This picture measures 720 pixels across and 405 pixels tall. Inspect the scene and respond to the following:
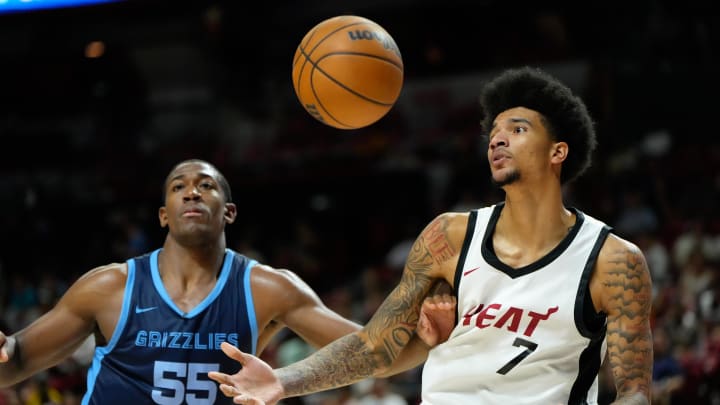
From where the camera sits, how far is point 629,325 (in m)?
3.31

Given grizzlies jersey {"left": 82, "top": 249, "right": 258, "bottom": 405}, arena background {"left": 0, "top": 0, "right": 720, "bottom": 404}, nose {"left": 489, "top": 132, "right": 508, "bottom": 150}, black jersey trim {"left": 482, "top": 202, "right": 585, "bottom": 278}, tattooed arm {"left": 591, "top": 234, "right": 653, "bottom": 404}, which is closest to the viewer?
tattooed arm {"left": 591, "top": 234, "right": 653, "bottom": 404}

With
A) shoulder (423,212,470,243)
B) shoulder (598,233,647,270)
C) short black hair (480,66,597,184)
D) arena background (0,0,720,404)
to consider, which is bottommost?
shoulder (598,233,647,270)

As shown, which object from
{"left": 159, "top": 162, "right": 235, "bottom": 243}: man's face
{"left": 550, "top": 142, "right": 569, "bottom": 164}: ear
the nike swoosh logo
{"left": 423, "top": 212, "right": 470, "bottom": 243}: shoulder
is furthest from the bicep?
the nike swoosh logo

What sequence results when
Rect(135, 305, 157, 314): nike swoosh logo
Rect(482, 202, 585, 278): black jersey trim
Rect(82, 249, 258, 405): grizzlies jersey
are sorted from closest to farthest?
Rect(482, 202, 585, 278): black jersey trim → Rect(82, 249, 258, 405): grizzlies jersey → Rect(135, 305, 157, 314): nike swoosh logo

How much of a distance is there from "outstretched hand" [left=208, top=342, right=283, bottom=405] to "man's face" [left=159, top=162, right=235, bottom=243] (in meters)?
1.16

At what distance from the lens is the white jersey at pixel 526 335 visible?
130 inches

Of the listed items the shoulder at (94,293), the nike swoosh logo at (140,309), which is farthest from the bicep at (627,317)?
the shoulder at (94,293)

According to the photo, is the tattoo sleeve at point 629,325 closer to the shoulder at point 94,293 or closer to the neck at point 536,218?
the neck at point 536,218

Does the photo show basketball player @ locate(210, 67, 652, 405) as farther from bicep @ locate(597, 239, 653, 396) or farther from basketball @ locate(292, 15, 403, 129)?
basketball @ locate(292, 15, 403, 129)

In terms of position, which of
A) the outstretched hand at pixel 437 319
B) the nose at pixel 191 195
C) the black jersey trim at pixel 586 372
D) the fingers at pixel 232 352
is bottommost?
the black jersey trim at pixel 586 372

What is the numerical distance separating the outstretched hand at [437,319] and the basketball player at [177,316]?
80 cm

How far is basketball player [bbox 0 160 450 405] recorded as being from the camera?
4.21 m

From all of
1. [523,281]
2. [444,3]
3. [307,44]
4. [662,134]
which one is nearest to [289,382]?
[523,281]

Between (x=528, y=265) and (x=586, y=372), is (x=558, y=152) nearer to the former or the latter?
(x=528, y=265)
